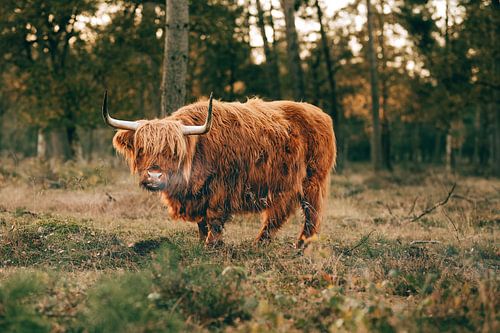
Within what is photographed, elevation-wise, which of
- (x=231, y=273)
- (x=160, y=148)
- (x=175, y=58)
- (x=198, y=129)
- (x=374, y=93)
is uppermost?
(x=175, y=58)

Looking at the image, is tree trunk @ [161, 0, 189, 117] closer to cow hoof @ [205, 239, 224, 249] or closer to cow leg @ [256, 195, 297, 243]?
cow leg @ [256, 195, 297, 243]

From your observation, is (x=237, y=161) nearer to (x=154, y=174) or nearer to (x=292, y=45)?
(x=154, y=174)

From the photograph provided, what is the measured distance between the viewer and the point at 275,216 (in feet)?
21.4

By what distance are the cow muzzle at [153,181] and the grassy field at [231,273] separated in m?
0.63

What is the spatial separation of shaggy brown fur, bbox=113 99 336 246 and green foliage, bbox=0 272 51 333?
207 cm

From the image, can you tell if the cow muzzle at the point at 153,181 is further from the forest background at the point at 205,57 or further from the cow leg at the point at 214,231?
the forest background at the point at 205,57

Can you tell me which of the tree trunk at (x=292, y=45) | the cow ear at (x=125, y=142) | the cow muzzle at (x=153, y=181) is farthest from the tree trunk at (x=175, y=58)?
the tree trunk at (x=292, y=45)

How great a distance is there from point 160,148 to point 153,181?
346mm

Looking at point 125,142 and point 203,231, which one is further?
point 203,231

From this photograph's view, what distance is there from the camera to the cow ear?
19.7ft

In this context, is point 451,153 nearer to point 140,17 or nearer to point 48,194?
point 140,17

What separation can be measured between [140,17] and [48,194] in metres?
9.97

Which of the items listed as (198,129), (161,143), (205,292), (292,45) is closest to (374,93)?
(292,45)

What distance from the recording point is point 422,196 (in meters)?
12.4
